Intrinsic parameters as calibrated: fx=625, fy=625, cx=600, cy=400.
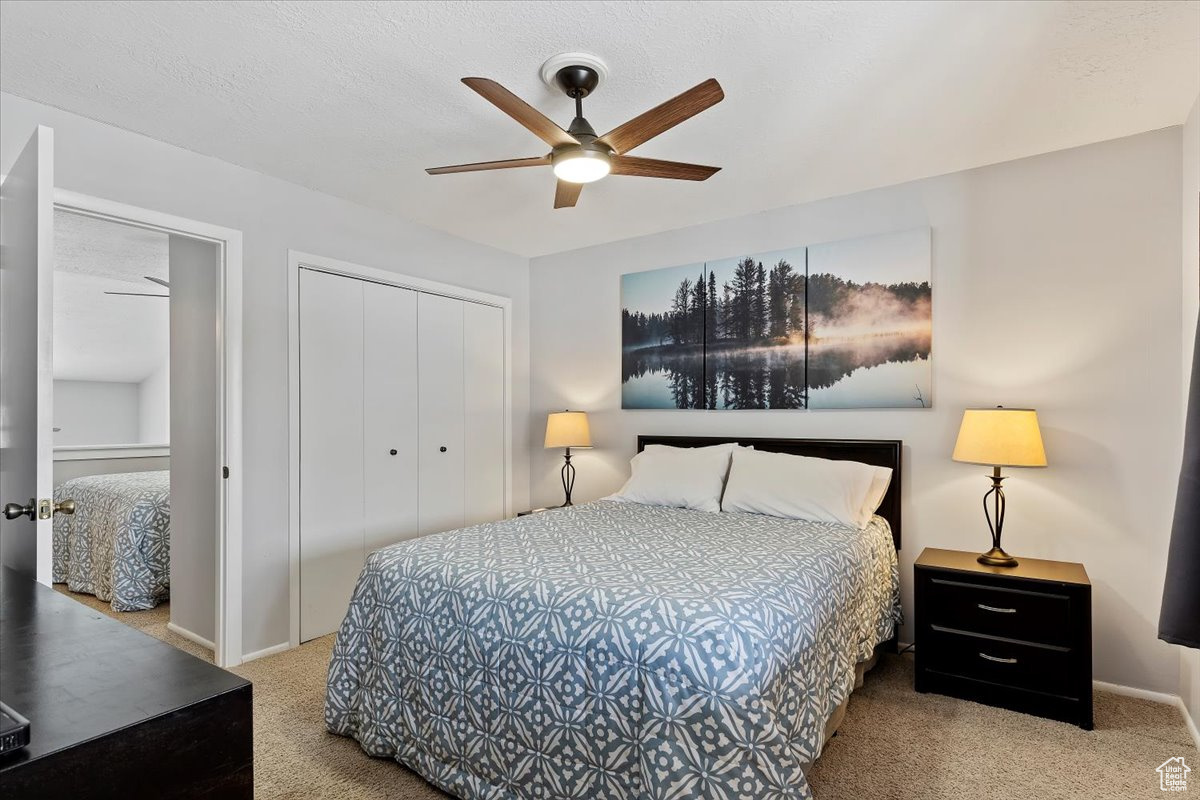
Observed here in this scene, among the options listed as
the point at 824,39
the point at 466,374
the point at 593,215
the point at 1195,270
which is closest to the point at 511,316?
the point at 466,374

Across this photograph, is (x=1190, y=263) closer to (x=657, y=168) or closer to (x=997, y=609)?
(x=997, y=609)

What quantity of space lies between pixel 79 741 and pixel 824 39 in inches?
95.6

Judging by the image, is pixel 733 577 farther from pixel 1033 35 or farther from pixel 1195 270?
pixel 1195 270

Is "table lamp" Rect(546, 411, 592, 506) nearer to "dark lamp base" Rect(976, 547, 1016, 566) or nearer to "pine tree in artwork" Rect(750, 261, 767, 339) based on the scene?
"pine tree in artwork" Rect(750, 261, 767, 339)

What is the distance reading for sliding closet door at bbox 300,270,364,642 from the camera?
333 cm

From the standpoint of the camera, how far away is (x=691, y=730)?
4.92ft

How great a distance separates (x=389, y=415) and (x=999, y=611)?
10.6 ft

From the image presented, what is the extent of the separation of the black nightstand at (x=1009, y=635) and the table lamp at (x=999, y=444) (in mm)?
184

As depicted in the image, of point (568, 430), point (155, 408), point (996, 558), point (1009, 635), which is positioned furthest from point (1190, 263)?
point (155, 408)

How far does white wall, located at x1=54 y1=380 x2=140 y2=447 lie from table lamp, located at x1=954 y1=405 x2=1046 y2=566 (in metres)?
6.99

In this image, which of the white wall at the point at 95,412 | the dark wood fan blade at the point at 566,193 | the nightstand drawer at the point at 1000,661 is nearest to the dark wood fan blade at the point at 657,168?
the dark wood fan blade at the point at 566,193

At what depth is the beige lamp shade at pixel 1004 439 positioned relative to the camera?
8.61 feet

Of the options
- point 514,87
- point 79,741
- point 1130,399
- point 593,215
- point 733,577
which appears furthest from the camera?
point 593,215

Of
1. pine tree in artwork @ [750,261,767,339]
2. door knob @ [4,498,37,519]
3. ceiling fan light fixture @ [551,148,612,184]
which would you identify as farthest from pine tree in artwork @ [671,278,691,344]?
door knob @ [4,498,37,519]
